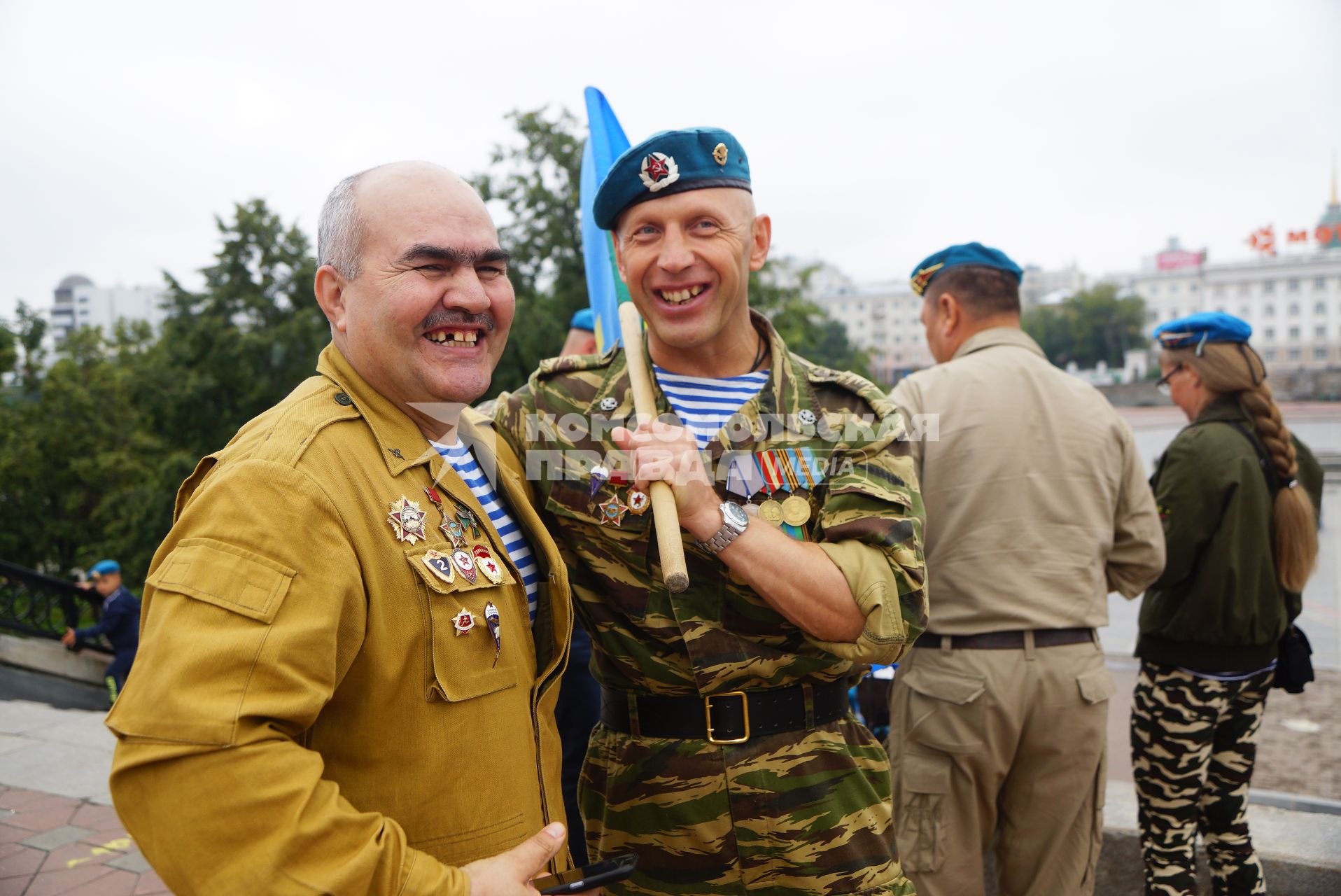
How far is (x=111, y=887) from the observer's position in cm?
365

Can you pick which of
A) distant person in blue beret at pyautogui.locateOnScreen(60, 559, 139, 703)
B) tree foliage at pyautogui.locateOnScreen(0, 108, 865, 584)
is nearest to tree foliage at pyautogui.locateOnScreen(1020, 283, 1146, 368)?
tree foliage at pyautogui.locateOnScreen(0, 108, 865, 584)

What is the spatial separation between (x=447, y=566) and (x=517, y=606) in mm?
209

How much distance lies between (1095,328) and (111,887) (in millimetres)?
82111

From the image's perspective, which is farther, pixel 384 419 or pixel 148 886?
pixel 148 886

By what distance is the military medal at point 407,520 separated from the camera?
1513 millimetres

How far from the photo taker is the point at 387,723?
4.77 ft

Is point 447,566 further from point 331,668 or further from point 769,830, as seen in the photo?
point 769,830

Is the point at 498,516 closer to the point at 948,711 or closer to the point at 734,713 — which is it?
the point at 734,713

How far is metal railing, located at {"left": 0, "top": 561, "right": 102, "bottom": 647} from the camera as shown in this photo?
8.88 meters

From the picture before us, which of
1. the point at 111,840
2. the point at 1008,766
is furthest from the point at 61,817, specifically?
the point at 1008,766

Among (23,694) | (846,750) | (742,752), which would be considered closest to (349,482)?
(742,752)

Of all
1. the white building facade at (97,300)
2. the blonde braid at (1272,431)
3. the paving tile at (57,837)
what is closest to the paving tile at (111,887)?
the paving tile at (57,837)

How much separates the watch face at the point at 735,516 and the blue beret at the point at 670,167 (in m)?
0.76

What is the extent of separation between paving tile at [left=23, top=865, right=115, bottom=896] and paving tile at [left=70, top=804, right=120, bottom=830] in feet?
1.22
